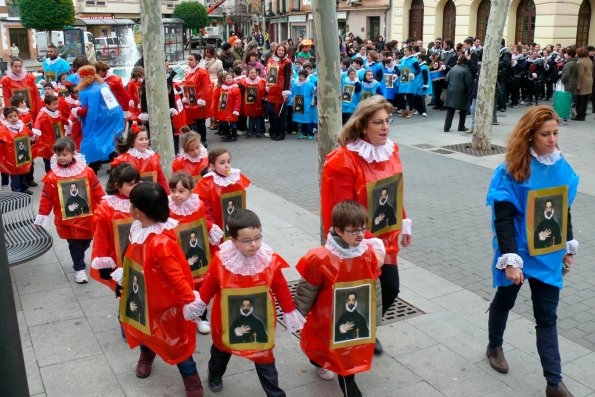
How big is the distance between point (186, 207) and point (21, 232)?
241 cm

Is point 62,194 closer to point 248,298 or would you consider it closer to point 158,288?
point 158,288

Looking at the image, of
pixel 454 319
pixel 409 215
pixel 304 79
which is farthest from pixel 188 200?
pixel 304 79

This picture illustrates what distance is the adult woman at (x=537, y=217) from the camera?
391cm

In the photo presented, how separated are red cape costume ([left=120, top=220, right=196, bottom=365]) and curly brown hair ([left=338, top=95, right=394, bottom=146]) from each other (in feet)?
3.97

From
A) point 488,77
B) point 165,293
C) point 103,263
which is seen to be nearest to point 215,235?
point 103,263

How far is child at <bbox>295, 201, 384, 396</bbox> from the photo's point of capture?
3.73 meters

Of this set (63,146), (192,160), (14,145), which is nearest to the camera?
(63,146)

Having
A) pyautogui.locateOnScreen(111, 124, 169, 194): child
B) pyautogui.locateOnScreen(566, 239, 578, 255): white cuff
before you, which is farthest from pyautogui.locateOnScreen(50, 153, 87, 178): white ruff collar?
pyautogui.locateOnScreen(566, 239, 578, 255): white cuff

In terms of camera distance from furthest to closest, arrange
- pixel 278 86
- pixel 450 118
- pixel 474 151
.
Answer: pixel 450 118
pixel 278 86
pixel 474 151

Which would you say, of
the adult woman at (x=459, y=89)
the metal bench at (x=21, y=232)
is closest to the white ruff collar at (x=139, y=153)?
the metal bench at (x=21, y=232)

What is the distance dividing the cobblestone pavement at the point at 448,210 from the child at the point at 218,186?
2243 mm

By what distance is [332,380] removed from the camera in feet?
14.2

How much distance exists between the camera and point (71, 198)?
5.93 meters

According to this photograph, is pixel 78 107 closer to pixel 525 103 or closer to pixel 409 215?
pixel 409 215
